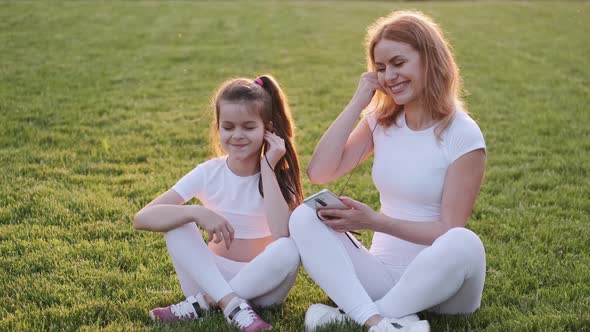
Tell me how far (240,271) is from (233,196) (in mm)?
398

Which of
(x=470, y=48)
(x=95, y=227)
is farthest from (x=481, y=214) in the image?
(x=470, y=48)

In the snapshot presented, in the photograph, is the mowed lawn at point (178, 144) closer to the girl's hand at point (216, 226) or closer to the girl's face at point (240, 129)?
the girl's hand at point (216, 226)

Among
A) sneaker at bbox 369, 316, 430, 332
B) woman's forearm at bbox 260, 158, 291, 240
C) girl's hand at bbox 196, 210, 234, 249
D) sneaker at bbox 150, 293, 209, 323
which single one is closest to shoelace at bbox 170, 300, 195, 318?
sneaker at bbox 150, 293, 209, 323

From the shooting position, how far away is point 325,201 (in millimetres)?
3334

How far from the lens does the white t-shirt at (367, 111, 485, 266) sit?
3.39 meters

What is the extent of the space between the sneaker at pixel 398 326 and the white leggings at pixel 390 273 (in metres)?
0.08

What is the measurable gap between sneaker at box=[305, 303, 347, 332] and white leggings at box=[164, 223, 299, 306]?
245 millimetres

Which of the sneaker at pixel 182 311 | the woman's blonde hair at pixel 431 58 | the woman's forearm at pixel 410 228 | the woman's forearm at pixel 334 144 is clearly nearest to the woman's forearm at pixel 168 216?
the sneaker at pixel 182 311

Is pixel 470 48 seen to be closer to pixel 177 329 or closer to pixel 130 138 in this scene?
pixel 130 138

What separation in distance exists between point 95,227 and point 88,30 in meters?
9.84

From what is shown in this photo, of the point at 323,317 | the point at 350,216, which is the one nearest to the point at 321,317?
the point at 323,317

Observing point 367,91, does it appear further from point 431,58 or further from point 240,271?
point 240,271

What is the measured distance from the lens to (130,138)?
7.04 meters

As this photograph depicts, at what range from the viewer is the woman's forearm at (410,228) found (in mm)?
3342
